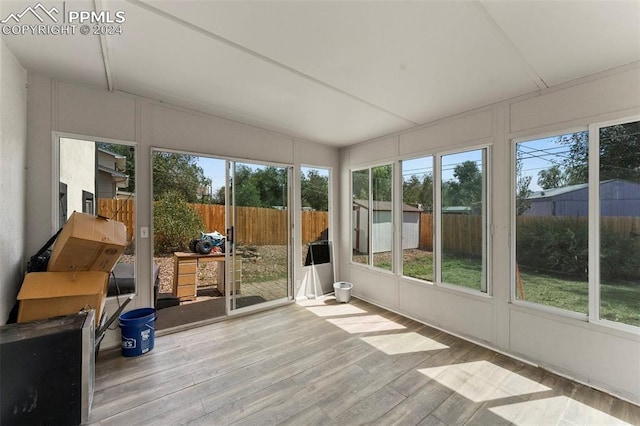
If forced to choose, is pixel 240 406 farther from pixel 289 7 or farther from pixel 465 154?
pixel 465 154

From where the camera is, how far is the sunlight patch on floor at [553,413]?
1891 millimetres

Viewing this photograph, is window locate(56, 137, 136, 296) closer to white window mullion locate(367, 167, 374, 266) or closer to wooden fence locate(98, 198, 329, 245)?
wooden fence locate(98, 198, 329, 245)

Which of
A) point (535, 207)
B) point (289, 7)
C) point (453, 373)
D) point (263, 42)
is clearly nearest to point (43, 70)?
point (263, 42)

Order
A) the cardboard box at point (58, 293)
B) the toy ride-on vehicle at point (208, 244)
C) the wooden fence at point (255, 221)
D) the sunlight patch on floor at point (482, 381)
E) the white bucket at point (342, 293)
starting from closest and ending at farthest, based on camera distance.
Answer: the cardboard box at point (58, 293), the sunlight patch on floor at point (482, 381), the wooden fence at point (255, 221), the white bucket at point (342, 293), the toy ride-on vehicle at point (208, 244)

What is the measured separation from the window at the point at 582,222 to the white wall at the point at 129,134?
3.26m

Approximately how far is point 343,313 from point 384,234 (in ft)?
4.58

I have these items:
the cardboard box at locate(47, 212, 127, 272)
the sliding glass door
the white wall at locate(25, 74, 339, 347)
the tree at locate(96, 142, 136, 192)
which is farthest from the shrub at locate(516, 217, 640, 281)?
the tree at locate(96, 142, 136, 192)

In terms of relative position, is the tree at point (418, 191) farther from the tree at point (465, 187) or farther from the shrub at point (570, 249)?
the shrub at point (570, 249)

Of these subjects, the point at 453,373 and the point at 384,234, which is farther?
the point at 384,234

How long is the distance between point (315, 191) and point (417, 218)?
5.98 feet

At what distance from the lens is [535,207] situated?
8.89 feet

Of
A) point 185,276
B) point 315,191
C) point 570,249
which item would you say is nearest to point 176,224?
point 185,276

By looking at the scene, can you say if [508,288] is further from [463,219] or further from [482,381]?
[482,381]

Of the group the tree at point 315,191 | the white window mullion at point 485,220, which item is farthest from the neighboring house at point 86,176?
the white window mullion at point 485,220
